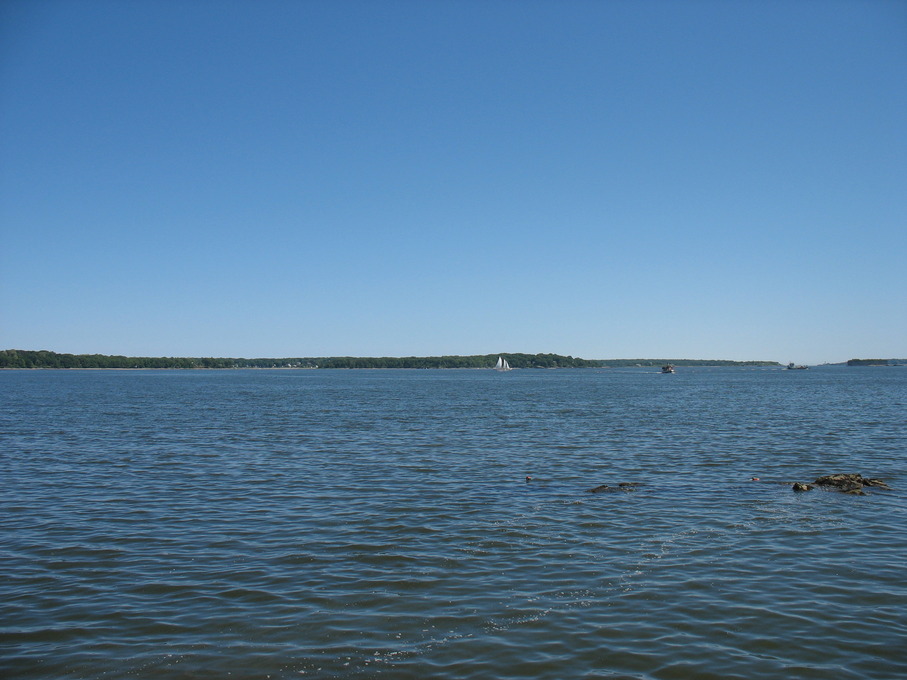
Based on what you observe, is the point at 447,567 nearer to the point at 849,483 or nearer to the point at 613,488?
the point at 613,488

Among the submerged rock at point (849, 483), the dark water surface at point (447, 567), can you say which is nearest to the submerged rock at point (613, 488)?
the dark water surface at point (447, 567)

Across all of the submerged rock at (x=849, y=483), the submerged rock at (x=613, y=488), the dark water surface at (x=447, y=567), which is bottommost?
the dark water surface at (x=447, y=567)

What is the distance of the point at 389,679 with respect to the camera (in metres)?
9.52

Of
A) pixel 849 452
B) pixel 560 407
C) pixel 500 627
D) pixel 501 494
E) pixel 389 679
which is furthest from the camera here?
pixel 560 407

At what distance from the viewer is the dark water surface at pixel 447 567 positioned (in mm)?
10297

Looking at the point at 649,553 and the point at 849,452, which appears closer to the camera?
the point at 649,553

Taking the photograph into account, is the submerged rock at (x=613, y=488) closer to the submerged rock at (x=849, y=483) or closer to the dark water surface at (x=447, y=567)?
the dark water surface at (x=447, y=567)

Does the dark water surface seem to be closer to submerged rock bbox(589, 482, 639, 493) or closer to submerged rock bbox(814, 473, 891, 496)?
submerged rock bbox(589, 482, 639, 493)

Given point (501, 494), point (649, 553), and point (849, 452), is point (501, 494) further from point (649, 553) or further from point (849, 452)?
point (849, 452)

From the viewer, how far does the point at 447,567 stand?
14438 millimetres


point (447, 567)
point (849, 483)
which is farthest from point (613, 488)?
point (447, 567)

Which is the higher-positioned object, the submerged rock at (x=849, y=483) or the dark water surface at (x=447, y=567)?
the submerged rock at (x=849, y=483)

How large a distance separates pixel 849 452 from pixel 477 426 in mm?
23171

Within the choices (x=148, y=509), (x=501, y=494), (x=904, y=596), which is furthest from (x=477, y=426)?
(x=904, y=596)
